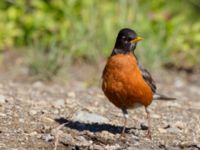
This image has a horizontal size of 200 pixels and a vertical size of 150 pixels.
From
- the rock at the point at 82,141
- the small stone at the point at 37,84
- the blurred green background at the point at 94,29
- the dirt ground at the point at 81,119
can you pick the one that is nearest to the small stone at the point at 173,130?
the dirt ground at the point at 81,119

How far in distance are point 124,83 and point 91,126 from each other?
782 millimetres

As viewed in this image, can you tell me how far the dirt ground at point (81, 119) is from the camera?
7.01 m

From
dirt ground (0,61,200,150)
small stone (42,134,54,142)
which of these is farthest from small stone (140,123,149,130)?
small stone (42,134,54,142)

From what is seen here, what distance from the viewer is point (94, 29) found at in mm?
11609

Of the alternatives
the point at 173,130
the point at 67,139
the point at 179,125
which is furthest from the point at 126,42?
the point at 67,139

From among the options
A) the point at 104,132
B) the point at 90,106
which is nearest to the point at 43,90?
the point at 90,106

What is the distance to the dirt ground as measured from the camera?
7012 mm

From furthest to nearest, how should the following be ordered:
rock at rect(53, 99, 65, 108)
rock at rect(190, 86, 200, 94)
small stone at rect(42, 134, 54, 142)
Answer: rock at rect(190, 86, 200, 94) < rock at rect(53, 99, 65, 108) < small stone at rect(42, 134, 54, 142)

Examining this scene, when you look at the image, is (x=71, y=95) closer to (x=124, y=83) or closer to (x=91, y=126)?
(x=91, y=126)

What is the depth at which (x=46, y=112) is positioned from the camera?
820 cm

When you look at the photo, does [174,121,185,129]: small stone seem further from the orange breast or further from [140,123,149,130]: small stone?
the orange breast

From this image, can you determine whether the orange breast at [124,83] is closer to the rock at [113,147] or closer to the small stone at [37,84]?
the rock at [113,147]

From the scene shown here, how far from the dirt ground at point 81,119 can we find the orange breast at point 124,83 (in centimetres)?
39

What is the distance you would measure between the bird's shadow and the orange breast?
373 mm
